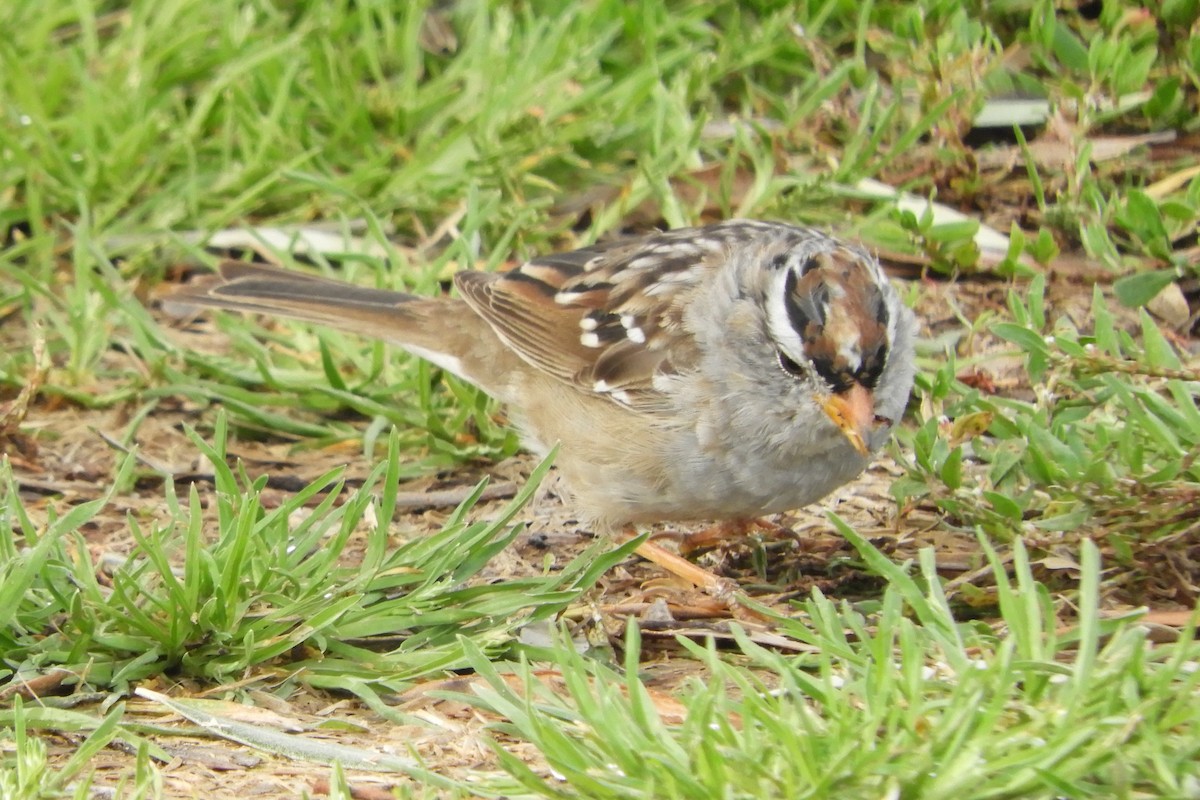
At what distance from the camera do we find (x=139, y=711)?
3.54 meters

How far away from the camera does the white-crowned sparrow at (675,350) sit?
423cm

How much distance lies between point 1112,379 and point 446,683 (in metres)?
1.75

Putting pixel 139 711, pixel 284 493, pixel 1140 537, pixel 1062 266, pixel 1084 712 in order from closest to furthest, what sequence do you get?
pixel 1084 712
pixel 139 711
pixel 1140 537
pixel 284 493
pixel 1062 266

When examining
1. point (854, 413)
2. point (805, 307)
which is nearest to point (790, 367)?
point (805, 307)

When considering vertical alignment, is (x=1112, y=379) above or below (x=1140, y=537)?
above

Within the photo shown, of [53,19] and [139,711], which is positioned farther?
[53,19]

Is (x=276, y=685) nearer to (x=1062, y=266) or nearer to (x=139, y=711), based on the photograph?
(x=139, y=711)

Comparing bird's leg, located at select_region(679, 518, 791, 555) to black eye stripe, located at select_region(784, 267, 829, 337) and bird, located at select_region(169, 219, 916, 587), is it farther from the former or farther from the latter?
black eye stripe, located at select_region(784, 267, 829, 337)

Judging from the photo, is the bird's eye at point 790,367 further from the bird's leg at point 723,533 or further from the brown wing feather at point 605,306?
the bird's leg at point 723,533

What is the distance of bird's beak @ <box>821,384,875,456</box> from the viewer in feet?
13.2

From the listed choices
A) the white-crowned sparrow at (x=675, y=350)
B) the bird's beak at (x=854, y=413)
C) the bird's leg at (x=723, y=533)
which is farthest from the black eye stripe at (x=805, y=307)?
the bird's leg at (x=723, y=533)

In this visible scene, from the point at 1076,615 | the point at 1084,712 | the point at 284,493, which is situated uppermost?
the point at 1084,712

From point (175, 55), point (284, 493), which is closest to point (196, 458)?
point (284, 493)

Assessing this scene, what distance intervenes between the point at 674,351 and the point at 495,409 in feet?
3.10
